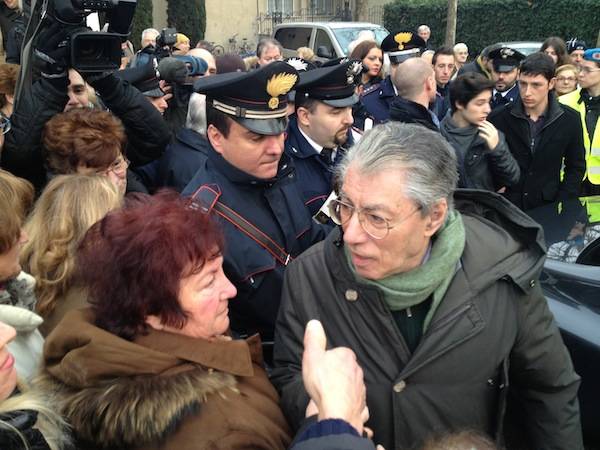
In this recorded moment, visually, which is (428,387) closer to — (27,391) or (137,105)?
(27,391)

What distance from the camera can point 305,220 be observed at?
272 cm

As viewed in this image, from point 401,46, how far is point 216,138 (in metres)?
5.03

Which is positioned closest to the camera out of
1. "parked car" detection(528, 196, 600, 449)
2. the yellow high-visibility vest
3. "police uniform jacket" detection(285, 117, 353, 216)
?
"parked car" detection(528, 196, 600, 449)

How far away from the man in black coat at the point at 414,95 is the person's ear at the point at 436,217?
2.58 m

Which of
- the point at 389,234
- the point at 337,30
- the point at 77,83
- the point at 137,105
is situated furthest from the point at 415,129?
the point at 337,30

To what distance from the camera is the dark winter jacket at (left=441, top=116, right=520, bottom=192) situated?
4207 millimetres

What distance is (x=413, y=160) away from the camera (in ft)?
6.00

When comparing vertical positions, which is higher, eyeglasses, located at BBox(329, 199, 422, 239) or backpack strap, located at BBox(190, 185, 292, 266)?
eyeglasses, located at BBox(329, 199, 422, 239)

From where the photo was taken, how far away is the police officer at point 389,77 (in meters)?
6.06

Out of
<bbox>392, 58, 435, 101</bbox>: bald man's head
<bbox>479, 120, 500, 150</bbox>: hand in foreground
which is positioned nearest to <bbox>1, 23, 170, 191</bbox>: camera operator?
<bbox>392, 58, 435, 101</bbox>: bald man's head

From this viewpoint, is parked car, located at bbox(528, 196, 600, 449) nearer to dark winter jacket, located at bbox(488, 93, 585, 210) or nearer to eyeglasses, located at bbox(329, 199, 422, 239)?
dark winter jacket, located at bbox(488, 93, 585, 210)

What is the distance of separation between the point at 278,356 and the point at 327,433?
2.33 ft

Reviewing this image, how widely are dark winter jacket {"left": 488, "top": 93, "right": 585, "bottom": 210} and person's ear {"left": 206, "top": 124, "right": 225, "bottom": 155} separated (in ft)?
9.93

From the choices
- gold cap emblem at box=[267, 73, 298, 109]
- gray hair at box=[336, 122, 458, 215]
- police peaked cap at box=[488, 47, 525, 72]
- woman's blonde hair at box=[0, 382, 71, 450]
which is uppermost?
gold cap emblem at box=[267, 73, 298, 109]
